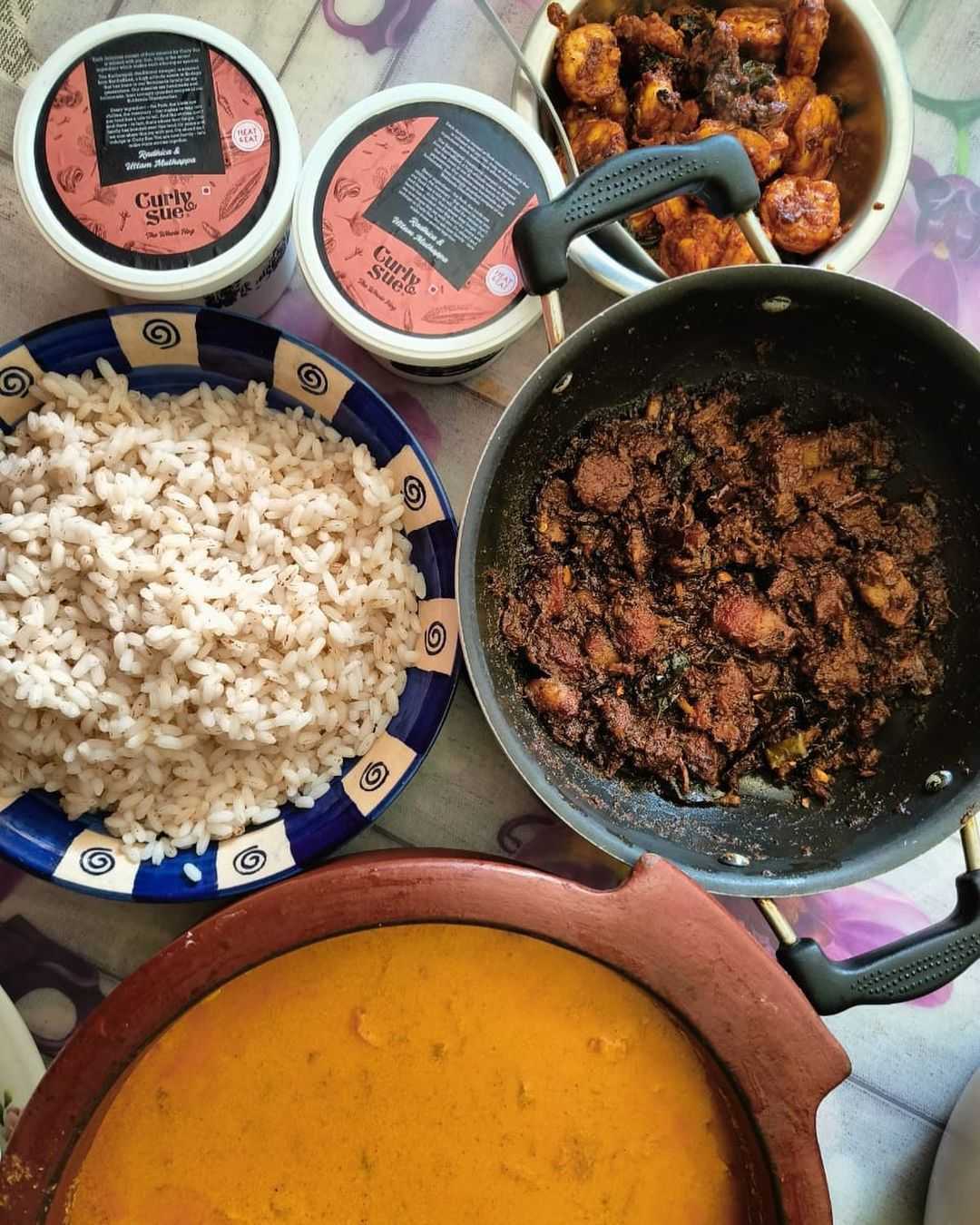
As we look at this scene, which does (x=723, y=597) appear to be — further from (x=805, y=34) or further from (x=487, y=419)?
(x=805, y=34)

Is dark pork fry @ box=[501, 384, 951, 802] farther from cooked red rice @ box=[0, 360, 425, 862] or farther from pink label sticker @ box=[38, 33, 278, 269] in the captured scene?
pink label sticker @ box=[38, 33, 278, 269]

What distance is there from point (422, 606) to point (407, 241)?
429mm

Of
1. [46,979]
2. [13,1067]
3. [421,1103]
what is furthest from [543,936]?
[46,979]

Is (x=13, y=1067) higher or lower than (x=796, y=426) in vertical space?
lower

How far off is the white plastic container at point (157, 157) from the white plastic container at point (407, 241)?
55 millimetres

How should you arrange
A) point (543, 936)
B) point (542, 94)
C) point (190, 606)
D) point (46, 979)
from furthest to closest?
point (46, 979), point (542, 94), point (190, 606), point (543, 936)

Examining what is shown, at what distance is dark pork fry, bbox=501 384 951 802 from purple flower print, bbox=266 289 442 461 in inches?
10.4

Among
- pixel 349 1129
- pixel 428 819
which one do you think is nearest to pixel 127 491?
pixel 428 819

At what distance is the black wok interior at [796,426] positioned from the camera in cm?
107

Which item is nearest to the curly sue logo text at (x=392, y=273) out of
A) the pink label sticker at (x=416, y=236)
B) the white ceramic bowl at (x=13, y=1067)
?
the pink label sticker at (x=416, y=236)

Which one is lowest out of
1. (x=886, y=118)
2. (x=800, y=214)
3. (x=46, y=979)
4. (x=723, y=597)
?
(x=46, y=979)

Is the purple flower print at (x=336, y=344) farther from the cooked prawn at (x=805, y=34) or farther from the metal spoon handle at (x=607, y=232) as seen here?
the cooked prawn at (x=805, y=34)

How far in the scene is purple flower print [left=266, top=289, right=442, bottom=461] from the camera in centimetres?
134

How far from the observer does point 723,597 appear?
121 cm
